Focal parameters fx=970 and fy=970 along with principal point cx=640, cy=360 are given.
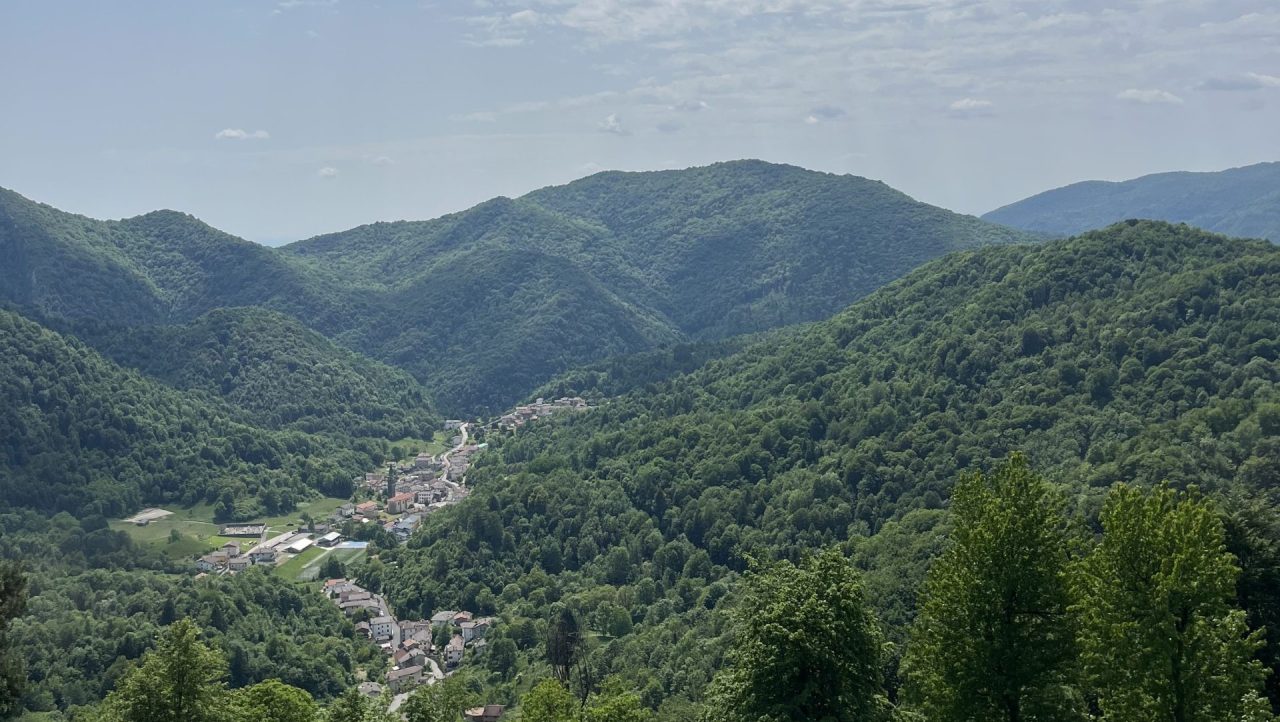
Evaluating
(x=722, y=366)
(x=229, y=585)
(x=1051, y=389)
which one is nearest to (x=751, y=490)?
(x=1051, y=389)

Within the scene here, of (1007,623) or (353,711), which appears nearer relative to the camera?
(1007,623)

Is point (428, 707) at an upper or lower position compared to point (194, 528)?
upper

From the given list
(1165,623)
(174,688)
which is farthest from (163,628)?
(1165,623)

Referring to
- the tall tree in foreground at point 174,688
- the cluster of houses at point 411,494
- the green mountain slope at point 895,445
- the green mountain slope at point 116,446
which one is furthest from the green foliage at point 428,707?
the green mountain slope at point 116,446

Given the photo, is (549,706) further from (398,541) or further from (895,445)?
(398,541)

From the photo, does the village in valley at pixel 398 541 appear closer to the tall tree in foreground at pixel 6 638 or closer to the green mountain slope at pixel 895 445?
the green mountain slope at pixel 895 445

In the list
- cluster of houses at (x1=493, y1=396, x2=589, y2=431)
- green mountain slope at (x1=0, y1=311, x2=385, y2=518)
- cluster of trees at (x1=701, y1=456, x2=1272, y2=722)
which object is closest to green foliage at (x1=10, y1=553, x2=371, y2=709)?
green mountain slope at (x1=0, y1=311, x2=385, y2=518)

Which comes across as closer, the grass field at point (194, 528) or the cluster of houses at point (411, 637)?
the cluster of houses at point (411, 637)
